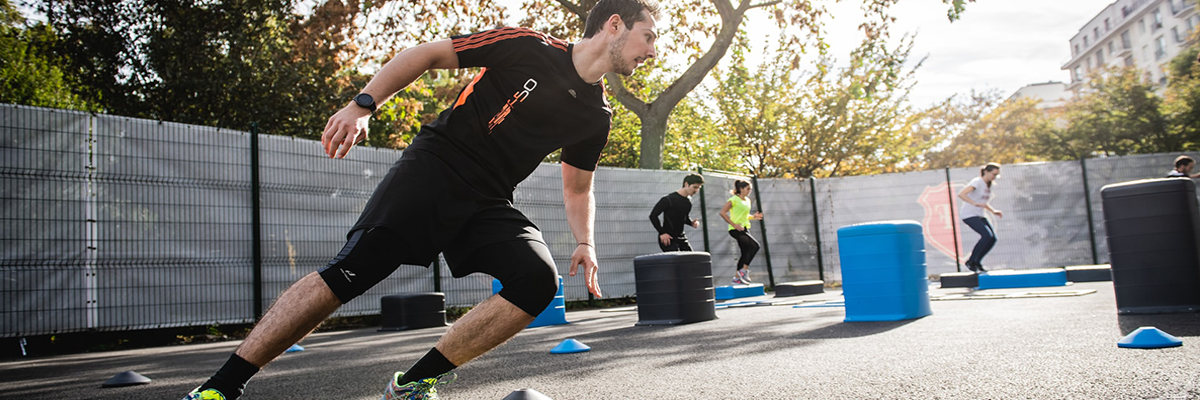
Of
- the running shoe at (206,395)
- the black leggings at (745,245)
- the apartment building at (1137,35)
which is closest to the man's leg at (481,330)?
the running shoe at (206,395)

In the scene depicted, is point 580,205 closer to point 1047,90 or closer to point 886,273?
point 886,273

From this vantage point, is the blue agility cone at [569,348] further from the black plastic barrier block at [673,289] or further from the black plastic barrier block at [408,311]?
the black plastic barrier block at [408,311]

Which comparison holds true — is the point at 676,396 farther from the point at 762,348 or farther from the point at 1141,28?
the point at 1141,28

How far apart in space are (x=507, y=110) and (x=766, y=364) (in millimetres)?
2246

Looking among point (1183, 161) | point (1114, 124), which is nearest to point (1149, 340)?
point (1183, 161)

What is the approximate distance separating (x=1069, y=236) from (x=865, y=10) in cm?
635

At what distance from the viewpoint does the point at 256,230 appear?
882 centimetres

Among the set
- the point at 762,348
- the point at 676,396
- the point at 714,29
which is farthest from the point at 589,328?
the point at 714,29

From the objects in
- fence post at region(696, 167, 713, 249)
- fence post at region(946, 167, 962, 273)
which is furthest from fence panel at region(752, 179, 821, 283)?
fence post at region(946, 167, 962, 273)

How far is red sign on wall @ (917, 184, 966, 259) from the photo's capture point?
16016mm

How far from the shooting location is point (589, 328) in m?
7.68

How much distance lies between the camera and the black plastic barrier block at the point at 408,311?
344 inches

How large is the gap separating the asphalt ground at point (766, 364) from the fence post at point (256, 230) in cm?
146

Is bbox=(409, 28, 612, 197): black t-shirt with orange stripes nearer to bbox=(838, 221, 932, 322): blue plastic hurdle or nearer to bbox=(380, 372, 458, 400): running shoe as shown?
bbox=(380, 372, 458, 400): running shoe
